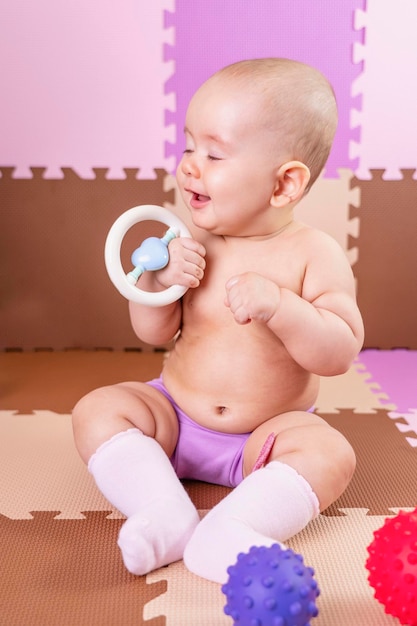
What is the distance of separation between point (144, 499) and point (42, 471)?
243 mm

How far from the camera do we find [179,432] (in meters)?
0.95

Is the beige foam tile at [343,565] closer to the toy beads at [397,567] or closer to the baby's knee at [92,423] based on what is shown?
the toy beads at [397,567]

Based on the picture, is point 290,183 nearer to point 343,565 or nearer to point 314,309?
point 314,309

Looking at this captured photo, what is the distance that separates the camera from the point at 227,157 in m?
0.85

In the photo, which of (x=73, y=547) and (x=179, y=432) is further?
(x=179, y=432)

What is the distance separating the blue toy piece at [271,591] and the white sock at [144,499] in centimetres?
13

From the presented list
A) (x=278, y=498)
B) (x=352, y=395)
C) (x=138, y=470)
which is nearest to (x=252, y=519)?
(x=278, y=498)

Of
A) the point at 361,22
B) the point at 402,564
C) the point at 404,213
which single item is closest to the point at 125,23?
the point at 361,22

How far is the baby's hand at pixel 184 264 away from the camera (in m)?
0.88

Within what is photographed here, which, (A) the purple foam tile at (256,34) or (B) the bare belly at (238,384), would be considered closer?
(B) the bare belly at (238,384)

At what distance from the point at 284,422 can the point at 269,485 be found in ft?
0.42

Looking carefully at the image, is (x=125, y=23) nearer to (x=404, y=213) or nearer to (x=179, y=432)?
(x=404, y=213)

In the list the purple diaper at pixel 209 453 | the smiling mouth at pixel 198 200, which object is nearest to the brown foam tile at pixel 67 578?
the purple diaper at pixel 209 453

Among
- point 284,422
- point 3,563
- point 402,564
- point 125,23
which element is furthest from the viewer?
point 125,23
